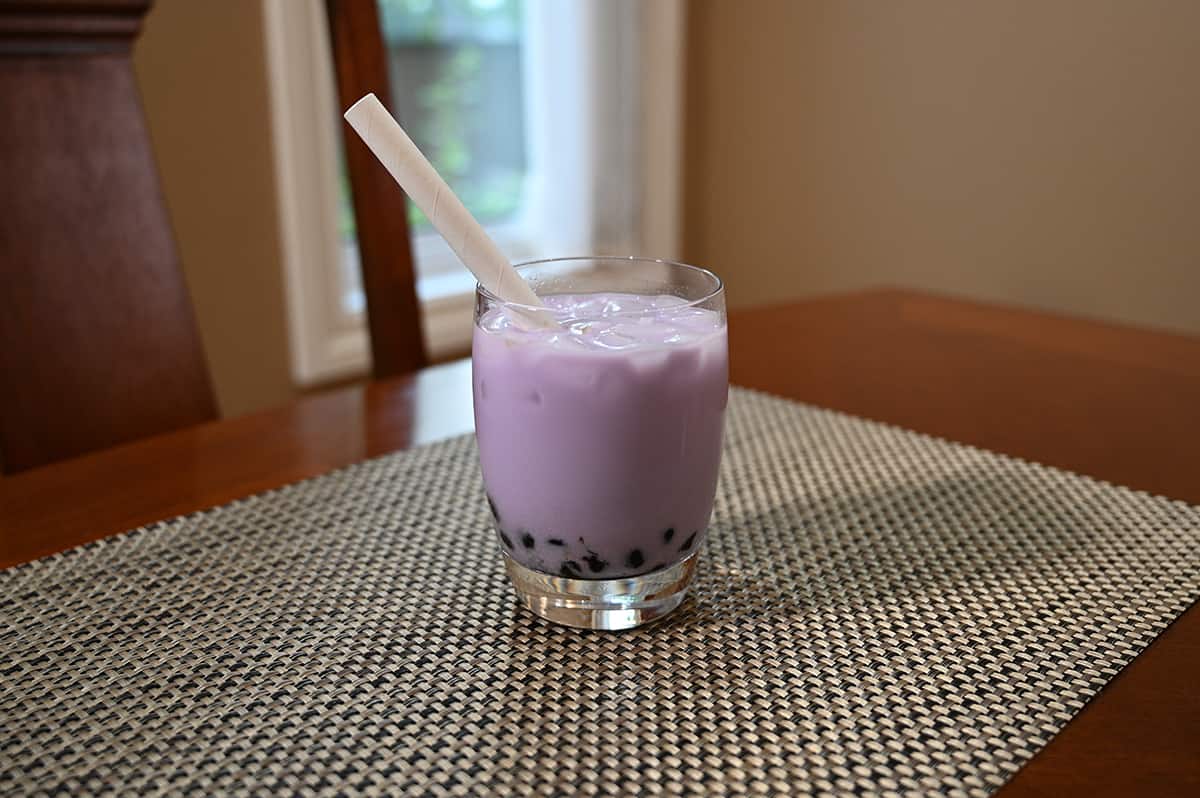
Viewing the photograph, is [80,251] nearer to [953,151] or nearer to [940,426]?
[940,426]

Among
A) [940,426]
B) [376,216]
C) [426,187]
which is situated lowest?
[940,426]

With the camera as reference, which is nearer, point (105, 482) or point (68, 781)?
point (68, 781)

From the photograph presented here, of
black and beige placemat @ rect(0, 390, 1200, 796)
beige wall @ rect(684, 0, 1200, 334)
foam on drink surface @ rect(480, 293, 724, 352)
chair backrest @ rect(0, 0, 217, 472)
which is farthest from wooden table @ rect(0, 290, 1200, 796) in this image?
beige wall @ rect(684, 0, 1200, 334)

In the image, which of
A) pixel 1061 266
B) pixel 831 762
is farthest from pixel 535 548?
pixel 1061 266

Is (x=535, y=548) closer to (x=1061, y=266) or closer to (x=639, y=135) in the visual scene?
(x=1061, y=266)

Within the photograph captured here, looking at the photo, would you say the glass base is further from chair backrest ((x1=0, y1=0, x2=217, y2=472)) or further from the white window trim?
the white window trim

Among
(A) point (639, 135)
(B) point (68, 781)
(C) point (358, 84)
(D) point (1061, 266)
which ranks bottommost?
(D) point (1061, 266)

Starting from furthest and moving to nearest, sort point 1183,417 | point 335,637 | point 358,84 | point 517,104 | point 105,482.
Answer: point 517,104, point 358,84, point 1183,417, point 105,482, point 335,637

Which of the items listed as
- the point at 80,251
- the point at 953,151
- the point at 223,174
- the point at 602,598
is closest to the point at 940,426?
the point at 602,598
